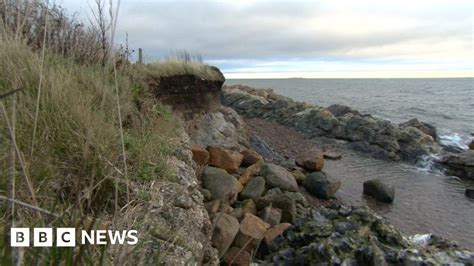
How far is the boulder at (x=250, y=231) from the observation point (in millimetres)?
5699

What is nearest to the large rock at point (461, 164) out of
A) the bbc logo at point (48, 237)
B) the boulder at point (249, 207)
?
the boulder at point (249, 207)

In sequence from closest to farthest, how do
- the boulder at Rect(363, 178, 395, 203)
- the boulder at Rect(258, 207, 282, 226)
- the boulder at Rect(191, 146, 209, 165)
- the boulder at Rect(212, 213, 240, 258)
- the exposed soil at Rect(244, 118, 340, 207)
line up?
the boulder at Rect(212, 213, 240, 258), the boulder at Rect(258, 207, 282, 226), the boulder at Rect(191, 146, 209, 165), the boulder at Rect(363, 178, 395, 203), the exposed soil at Rect(244, 118, 340, 207)

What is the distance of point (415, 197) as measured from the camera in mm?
10609

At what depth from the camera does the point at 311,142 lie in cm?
1730

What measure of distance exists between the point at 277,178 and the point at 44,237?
310 inches

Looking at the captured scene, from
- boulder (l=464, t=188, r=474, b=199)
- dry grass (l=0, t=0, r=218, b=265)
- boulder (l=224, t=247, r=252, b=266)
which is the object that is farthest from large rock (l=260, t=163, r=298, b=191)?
boulder (l=464, t=188, r=474, b=199)

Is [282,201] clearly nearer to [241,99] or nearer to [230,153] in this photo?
[230,153]

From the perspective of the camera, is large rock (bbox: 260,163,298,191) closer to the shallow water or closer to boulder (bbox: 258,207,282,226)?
boulder (bbox: 258,207,282,226)

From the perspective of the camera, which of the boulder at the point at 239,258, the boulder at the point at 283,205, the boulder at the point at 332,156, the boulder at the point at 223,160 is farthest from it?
the boulder at the point at 332,156

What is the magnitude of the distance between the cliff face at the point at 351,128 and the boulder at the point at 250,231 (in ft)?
35.7

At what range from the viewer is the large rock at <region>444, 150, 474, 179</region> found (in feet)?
44.4

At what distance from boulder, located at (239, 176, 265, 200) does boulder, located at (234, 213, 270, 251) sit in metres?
1.35

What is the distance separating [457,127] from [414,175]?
14.4 metres

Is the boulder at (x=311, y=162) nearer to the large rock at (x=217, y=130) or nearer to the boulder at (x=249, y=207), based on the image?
the large rock at (x=217, y=130)
